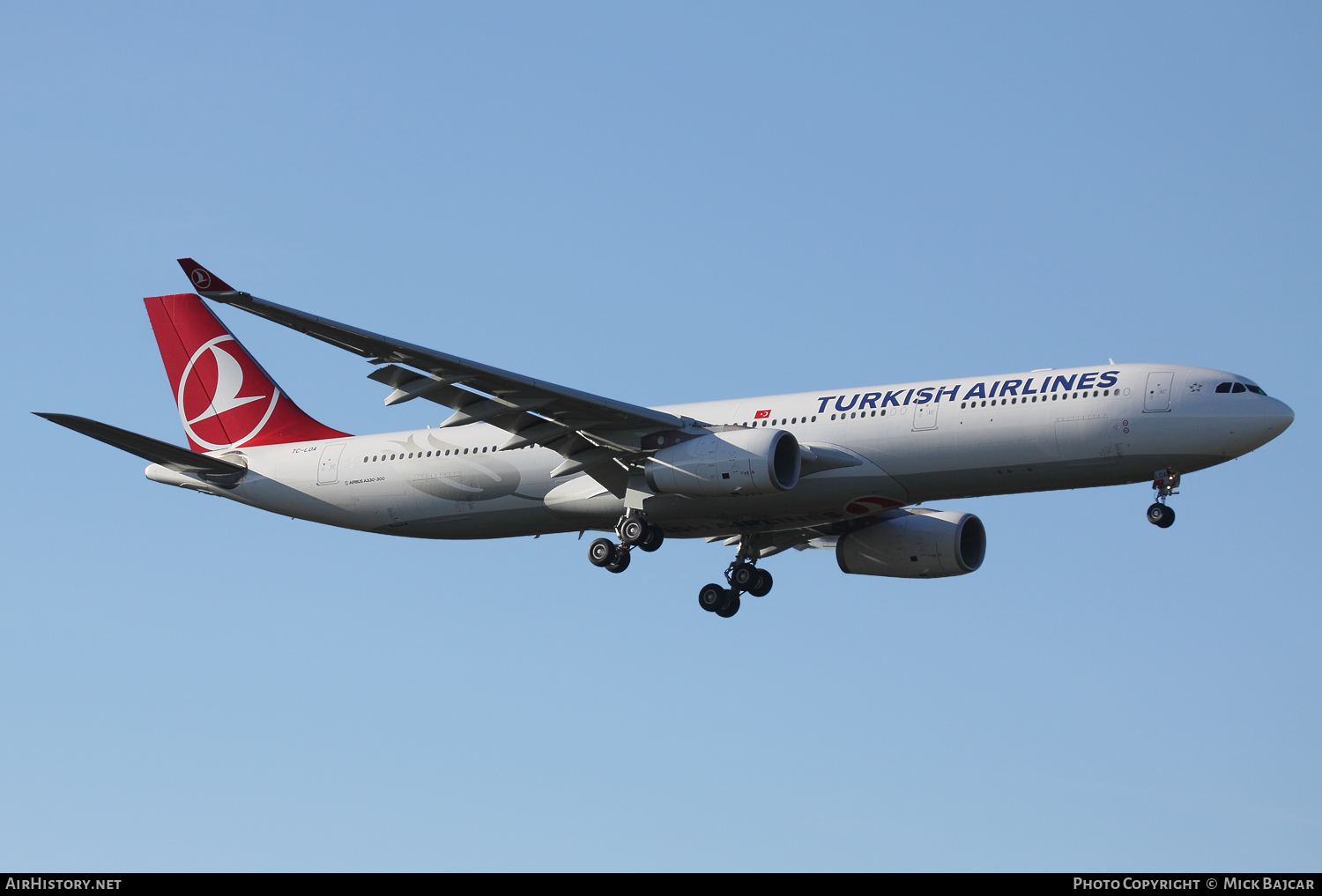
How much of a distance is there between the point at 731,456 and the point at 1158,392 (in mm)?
9270

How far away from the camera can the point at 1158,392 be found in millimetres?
35156

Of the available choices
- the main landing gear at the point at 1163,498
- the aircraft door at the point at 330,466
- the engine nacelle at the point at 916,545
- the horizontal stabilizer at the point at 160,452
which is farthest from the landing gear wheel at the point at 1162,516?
the horizontal stabilizer at the point at 160,452

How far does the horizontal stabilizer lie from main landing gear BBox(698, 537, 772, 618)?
12.8 m

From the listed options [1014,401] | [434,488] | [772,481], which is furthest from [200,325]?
[1014,401]

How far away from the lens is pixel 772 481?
35531mm

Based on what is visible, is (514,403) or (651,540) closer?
(514,403)

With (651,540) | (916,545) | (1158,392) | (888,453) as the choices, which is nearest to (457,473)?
(651,540)

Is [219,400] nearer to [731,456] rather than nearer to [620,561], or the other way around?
[620,561]

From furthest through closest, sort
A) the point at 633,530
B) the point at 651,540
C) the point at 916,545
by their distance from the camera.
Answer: the point at 916,545
the point at 651,540
the point at 633,530

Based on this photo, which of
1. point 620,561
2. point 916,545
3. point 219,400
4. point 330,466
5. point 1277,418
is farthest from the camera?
point 219,400

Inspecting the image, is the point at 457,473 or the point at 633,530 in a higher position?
the point at 457,473

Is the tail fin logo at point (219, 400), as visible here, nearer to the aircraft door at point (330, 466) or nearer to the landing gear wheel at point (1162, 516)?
the aircraft door at point (330, 466)

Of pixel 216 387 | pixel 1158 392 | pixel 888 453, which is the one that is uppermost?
pixel 216 387

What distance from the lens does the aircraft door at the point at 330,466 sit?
42.4 meters
